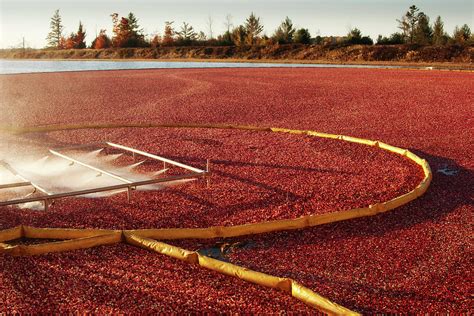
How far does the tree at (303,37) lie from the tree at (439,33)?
42.0 feet

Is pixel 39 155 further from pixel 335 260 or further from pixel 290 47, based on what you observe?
pixel 290 47

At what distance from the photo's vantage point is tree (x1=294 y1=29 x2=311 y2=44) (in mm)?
60875

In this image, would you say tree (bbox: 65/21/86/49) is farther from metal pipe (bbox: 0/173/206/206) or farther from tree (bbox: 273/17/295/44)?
metal pipe (bbox: 0/173/206/206)

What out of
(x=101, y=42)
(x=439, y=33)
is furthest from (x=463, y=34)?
(x=101, y=42)

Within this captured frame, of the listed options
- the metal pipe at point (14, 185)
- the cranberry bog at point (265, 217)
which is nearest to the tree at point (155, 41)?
the cranberry bog at point (265, 217)

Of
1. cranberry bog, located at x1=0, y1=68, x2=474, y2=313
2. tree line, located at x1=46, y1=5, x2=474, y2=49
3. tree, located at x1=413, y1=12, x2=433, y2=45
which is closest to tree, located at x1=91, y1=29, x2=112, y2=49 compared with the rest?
tree line, located at x1=46, y1=5, x2=474, y2=49

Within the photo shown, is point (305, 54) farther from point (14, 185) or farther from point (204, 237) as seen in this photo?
point (204, 237)

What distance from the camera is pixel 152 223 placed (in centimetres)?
662

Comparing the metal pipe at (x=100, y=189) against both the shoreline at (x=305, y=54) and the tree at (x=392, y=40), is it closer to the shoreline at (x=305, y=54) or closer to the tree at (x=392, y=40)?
the shoreline at (x=305, y=54)

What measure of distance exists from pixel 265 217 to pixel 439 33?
5780cm

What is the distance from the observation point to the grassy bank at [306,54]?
48000 mm

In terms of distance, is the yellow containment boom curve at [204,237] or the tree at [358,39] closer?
the yellow containment boom curve at [204,237]

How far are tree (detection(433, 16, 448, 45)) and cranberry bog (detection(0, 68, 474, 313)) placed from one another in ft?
147

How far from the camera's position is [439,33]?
59.1 metres
